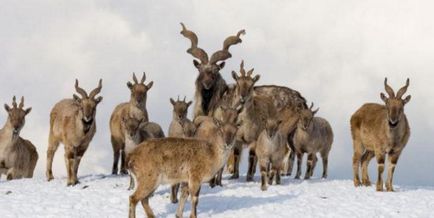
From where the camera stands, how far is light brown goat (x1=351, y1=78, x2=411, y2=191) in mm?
17438

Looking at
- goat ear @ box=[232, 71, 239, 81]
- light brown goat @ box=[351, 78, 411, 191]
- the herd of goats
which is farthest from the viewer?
goat ear @ box=[232, 71, 239, 81]

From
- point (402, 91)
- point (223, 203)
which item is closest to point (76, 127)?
point (223, 203)

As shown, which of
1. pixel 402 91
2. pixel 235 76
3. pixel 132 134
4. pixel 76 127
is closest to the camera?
pixel 402 91

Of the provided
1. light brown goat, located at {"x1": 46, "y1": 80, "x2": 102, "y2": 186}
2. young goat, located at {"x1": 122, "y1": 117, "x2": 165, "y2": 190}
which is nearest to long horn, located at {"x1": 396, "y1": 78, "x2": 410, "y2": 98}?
young goat, located at {"x1": 122, "y1": 117, "x2": 165, "y2": 190}

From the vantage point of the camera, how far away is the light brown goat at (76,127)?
58.7 feet

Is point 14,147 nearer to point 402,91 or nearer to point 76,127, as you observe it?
point 76,127

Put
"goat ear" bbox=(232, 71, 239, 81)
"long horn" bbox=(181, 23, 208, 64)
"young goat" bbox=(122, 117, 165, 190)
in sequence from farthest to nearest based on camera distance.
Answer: "long horn" bbox=(181, 23, 208, 64), "goat ear" bbox=(232, 71, 239, 81), "young goat" bbox=(122, 117, 165, 190)

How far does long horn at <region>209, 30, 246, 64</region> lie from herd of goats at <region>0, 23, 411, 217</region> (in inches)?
1.2

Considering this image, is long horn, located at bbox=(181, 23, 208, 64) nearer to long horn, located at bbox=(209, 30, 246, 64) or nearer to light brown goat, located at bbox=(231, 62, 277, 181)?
long horn, located at bbox=(209, 30, 246, 64)

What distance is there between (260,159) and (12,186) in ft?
20.0

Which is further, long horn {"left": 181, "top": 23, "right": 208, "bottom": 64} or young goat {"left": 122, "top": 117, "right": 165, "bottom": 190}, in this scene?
long horn {"left": 181, "top": 23, "right": 208, "bottom": 64}

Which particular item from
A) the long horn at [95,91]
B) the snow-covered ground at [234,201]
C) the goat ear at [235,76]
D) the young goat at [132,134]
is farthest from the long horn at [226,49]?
the snow-covered ground at [234,201]

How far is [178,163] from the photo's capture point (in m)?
13.9

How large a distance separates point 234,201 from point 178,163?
2.34 meters
